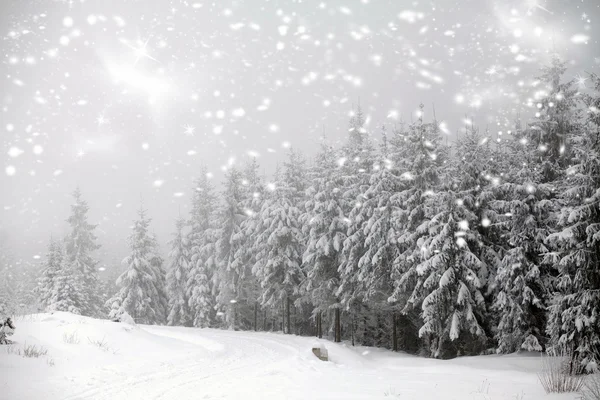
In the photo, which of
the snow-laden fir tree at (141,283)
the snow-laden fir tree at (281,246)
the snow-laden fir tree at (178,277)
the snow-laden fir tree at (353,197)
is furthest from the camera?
the snow-laden fir tree at (178,277)

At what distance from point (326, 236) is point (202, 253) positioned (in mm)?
17030

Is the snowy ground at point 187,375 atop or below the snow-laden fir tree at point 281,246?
below

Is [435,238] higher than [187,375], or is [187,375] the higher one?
[435,238]

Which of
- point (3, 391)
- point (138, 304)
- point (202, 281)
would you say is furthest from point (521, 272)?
point (138, 304)

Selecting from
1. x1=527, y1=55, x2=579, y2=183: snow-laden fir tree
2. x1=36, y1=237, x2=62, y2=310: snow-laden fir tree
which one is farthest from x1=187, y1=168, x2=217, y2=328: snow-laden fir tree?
x1=527, y1=55, x2=579, y2=183: snow-laden fir tree

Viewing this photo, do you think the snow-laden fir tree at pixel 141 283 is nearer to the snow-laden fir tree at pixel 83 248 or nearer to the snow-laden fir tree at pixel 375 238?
the snow-laden fir tree at pixel 83 248

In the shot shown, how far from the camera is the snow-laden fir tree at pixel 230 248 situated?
35.6 m

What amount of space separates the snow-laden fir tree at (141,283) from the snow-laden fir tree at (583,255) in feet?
124

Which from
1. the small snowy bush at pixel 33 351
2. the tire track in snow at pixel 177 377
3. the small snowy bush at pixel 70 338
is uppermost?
the small snowy bush at pixel 33 351

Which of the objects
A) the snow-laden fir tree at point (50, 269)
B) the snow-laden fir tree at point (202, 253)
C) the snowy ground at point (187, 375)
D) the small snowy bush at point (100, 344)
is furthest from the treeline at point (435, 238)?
the small snowy bush at point (100, 344)

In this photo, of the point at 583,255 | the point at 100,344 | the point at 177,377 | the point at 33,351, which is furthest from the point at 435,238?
the point at 33,351

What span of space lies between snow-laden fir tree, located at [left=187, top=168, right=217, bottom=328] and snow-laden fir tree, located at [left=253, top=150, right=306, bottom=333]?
763 cm

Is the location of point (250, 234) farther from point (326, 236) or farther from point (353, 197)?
point (353, 197)

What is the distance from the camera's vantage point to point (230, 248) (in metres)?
36.6
